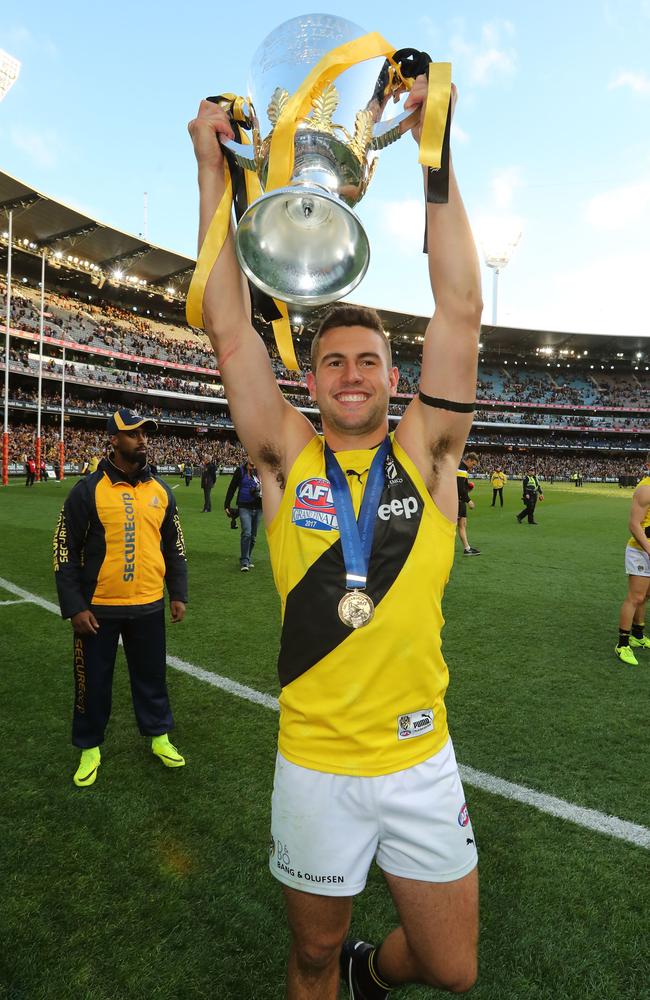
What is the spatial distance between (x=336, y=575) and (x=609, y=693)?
4.29 meters

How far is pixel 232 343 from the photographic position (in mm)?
1941

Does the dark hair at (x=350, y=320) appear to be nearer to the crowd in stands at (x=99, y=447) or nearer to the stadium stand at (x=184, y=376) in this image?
the stadium stand at (x=184, y=376)

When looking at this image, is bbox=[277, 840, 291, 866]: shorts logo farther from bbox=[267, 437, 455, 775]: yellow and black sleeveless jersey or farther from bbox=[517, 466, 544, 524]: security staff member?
bbox=[517, 466, 544, 524]: security staff member

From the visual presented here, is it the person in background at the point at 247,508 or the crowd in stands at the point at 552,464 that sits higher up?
the crowd in stands at the point at 552,464

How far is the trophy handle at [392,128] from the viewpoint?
1.77m

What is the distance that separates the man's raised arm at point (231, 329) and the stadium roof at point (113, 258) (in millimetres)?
27392

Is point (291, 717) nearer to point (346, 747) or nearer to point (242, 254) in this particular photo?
point (346, 747)

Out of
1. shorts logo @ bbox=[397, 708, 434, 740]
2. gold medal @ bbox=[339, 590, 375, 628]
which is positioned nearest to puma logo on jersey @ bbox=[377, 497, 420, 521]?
gold medal @ bbox=[339, 590, 375, 628]

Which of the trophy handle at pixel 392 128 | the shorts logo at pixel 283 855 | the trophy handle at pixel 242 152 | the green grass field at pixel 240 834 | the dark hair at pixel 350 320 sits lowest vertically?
the green grass field at pixel 240 834

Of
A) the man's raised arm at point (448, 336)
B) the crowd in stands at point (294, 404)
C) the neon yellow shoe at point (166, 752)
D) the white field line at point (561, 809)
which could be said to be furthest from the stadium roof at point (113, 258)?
the man's raised arm at point (448, 336)

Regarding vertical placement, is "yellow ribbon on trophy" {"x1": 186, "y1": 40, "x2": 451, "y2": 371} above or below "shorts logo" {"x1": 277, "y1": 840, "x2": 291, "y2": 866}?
above

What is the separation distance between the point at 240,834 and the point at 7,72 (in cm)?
4002

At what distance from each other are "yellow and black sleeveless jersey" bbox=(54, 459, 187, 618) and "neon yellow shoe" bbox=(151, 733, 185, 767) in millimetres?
837

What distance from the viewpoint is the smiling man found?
5.31 feet
